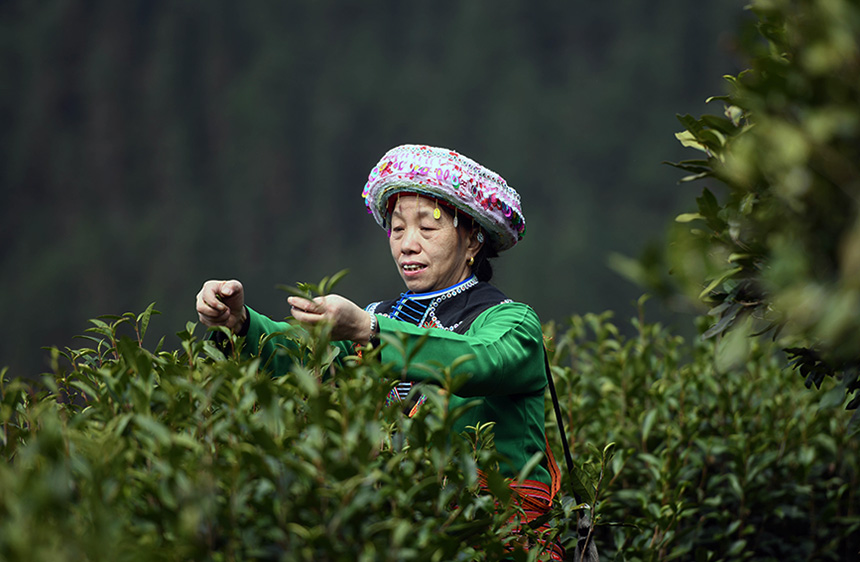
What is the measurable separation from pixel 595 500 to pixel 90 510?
1.11m

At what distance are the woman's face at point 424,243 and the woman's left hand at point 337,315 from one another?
608mm

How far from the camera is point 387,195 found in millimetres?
2016

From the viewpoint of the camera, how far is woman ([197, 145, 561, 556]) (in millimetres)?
1411

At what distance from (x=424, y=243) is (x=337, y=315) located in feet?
2.22

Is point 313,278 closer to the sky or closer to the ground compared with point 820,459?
closer to the sky

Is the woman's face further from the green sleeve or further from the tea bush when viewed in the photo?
the tea bush

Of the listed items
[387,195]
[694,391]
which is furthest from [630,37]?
[387,195]

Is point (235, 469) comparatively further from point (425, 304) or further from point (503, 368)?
point (425, 304)

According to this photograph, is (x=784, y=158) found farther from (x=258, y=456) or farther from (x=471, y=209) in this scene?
(x=471, y=209)

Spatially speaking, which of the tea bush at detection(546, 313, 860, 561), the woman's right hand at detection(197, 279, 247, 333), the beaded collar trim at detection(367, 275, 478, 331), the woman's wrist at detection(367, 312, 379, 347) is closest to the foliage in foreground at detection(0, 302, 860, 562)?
the woman's wrist at detection(367, 312, 379, 347)

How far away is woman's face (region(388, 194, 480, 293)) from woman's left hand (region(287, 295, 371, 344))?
0.61 metres

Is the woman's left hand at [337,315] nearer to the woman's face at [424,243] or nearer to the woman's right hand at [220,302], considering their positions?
the woman's right hand at [220,302]

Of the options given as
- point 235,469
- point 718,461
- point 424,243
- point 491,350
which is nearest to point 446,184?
point 424,243

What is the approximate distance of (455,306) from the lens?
76.0 inches
